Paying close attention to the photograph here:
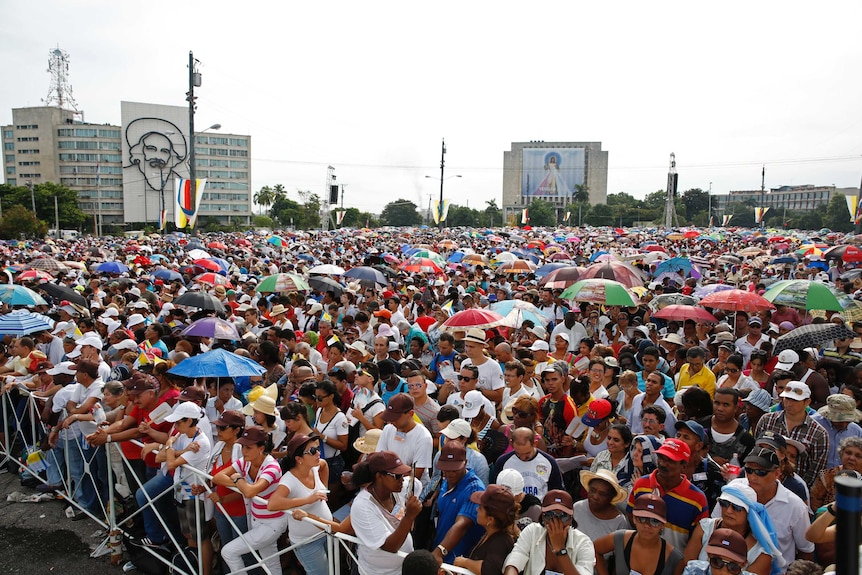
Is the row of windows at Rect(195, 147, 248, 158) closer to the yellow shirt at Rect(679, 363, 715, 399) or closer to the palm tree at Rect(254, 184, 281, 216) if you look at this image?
the palm tree at Rect(254, 184, 281, 216)

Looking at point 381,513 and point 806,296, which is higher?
point 806,296

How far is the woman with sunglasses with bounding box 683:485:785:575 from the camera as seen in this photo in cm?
339

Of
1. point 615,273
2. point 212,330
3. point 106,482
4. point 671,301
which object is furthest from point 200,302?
point 671,301

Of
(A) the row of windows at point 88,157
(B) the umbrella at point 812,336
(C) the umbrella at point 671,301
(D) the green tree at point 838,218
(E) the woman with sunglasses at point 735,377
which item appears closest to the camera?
(E) the woman with sunglasses at point 735,377

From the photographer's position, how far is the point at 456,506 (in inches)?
158

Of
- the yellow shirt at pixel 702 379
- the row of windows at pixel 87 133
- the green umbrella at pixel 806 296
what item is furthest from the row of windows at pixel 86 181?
the yellow shirt at pixel 702 379

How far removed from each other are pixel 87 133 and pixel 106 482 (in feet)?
402

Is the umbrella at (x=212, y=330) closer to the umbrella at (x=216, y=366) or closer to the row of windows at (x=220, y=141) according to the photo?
the umbrella at (x=216, y=366)

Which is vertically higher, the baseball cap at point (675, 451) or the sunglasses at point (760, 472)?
the baseball cap at point (675, 451)

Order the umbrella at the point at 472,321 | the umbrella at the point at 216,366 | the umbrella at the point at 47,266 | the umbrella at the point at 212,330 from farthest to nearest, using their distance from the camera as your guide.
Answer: the umbrella at the point at 47,266 < the umbrella at the point at 212,330 < the umbrella at the point at 472,321 < the umbrella at the point at 216,366

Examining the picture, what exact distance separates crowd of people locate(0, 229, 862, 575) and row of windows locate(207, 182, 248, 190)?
122258mm

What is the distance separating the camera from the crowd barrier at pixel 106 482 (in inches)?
158

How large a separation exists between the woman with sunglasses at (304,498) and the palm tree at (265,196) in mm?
116514

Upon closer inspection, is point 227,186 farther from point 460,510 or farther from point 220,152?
point 460,510
